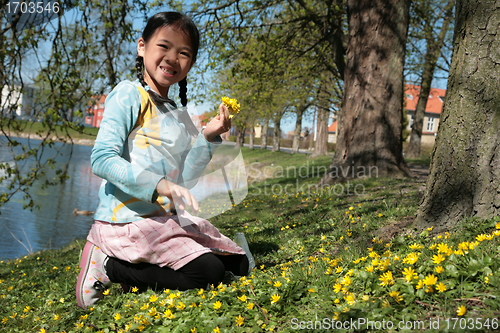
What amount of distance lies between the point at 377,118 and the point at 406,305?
20.5ft

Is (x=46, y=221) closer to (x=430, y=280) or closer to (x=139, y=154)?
(x=139, y=154)

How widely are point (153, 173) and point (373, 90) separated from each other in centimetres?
637

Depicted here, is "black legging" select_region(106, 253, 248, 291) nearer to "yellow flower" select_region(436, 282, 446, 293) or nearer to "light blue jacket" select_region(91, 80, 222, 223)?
"light blue jacket" select_region(91, 80, 222, 223)

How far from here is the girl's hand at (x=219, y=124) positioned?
2.49 metres

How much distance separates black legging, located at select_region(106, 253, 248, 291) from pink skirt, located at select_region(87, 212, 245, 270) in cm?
7

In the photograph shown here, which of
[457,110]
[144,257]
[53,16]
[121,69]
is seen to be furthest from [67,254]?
[457,110]

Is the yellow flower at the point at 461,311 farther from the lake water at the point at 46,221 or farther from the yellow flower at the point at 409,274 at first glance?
the lake water at the point at 46,221

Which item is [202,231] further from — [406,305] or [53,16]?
[53,16]

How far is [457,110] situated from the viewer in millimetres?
2918

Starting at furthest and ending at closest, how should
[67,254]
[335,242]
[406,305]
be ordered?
[67,254]
[335,242]
[406,305]

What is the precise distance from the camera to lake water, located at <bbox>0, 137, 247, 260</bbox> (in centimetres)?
264

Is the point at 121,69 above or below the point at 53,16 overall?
below

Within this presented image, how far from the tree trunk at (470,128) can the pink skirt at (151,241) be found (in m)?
2.00

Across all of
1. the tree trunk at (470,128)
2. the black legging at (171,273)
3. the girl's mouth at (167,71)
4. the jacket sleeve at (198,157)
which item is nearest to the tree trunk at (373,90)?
the tree trunk at (470,128)
